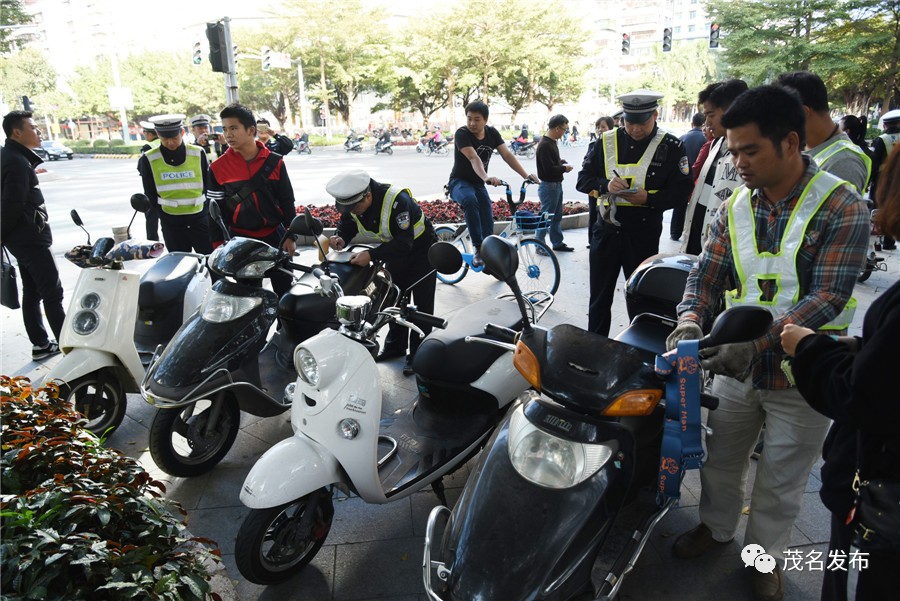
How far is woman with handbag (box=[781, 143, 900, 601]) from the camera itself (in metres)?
1.27

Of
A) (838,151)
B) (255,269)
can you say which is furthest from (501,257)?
(838,151)

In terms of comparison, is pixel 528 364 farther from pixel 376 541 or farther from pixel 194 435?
pixel 194 435

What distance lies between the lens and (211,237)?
5.16 metres

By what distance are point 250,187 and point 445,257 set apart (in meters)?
2.59

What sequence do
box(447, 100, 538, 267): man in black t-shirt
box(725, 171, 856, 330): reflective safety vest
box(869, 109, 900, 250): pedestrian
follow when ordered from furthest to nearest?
box(869, 109, 900, 250): pedestrian
box(447, 100, 538, 267): man in black t-shirt
box(725, 171, 856, 330): reflective safety vest

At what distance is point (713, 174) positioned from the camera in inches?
166

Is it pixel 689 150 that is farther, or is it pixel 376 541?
pixel 689 150

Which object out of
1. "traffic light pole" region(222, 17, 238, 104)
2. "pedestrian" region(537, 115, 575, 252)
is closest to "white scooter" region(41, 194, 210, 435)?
"pedestrian" region(537, 115, 575, 252)

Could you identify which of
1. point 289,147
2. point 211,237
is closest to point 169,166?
point 211,237

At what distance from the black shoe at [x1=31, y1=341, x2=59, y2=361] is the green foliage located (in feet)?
9.07

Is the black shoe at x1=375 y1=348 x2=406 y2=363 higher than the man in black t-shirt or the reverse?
the reverse

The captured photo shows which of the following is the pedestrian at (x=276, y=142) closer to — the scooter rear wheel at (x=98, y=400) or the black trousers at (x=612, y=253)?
the scooter rear wheel at (x=98, y=400)

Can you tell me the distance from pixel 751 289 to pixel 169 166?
4.75 m

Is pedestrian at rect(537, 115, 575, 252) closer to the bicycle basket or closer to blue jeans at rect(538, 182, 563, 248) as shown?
blue jeans at rect(538, 182, 563, 248)
